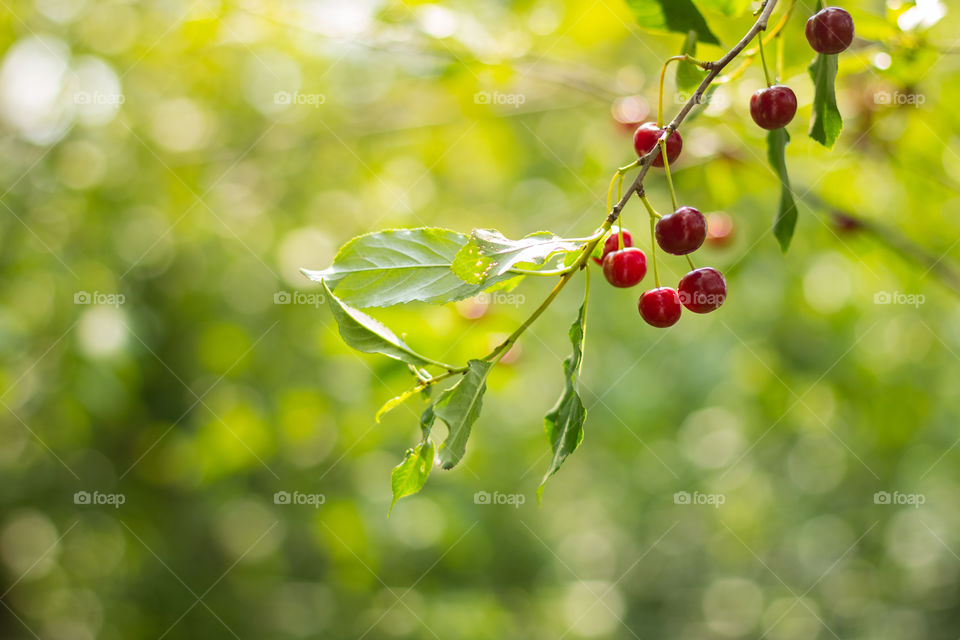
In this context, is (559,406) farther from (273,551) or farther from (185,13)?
(273,551)

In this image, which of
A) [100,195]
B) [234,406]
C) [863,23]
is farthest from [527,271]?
[100,195]

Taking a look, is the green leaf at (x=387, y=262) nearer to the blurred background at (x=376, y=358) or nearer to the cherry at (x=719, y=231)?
the blurred background at (x=376, y=358)

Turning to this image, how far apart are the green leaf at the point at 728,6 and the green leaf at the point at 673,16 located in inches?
3.6

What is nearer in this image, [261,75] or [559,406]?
[559,406]

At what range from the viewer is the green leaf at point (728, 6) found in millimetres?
1219

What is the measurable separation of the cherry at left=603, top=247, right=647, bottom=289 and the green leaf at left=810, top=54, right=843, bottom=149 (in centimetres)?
33

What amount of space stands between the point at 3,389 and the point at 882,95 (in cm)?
370

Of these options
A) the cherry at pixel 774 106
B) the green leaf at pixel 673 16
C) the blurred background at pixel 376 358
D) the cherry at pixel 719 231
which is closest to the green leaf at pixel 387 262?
the cherry at pixel 774 106

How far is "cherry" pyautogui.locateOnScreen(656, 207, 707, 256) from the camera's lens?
0.90 m

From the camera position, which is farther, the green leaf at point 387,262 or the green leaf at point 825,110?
the green leaf at point 825,110

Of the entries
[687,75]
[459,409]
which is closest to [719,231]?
[687,75]

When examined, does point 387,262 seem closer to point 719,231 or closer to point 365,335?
point 365,335

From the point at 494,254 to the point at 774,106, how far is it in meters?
0.45

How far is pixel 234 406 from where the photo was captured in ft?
11.1
